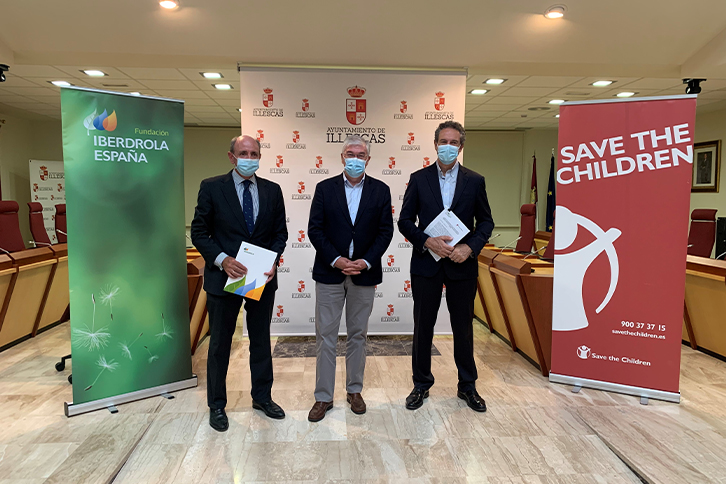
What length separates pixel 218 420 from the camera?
265 centimetres

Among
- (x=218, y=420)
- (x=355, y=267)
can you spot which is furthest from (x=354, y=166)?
(x=218, y=420)

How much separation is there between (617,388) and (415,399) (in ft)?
→ 4.70

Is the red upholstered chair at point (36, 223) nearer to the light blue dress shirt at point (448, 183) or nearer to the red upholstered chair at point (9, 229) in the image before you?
the red upholstered chair at point (9, 229)

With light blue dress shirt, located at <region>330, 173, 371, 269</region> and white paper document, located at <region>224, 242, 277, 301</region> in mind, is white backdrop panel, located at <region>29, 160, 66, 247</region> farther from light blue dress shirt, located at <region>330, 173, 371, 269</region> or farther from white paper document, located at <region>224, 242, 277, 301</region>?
light blue dress shirt, located at <region>330, 173, 371, 269</region>

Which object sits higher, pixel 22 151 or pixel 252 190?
pixel 22 151

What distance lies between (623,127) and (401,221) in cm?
161

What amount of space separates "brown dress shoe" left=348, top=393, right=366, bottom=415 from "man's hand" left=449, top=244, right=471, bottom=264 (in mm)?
1072

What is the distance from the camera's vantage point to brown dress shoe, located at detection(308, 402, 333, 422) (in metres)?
2.73

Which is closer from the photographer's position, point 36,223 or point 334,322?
point 334,322

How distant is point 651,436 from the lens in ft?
8.46

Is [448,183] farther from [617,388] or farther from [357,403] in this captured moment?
[617,388]

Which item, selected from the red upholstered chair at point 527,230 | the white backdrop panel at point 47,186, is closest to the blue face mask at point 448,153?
the red upholstered chair at point 527,230

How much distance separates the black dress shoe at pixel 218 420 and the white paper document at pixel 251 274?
72 centimetres

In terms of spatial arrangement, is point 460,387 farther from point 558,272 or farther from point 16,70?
point 16,70
